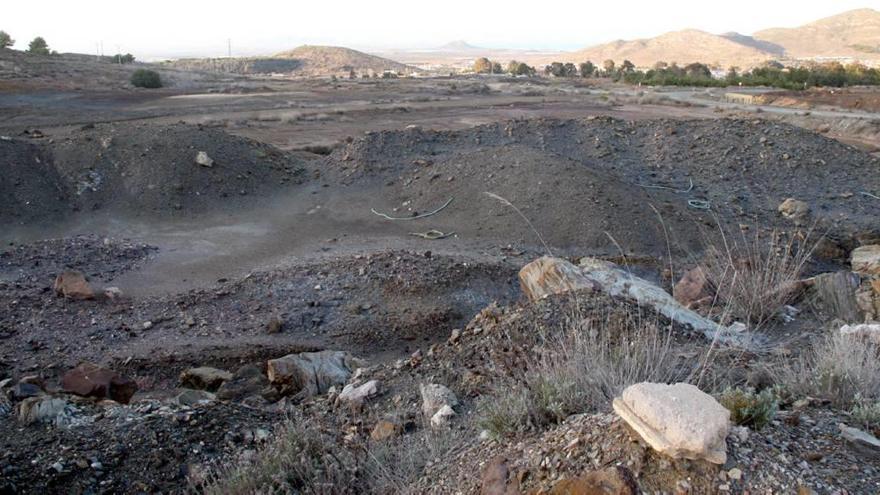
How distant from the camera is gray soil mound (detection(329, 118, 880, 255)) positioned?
40.7 ft

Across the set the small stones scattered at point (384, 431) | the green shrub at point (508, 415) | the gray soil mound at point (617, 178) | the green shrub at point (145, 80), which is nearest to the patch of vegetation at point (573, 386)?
the green shrub at point (508, 415)

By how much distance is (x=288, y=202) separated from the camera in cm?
1467

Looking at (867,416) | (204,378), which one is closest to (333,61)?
(204,378)

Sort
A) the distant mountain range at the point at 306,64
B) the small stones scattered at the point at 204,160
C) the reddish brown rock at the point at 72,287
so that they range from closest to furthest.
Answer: the reddish brown rock at the point at 72,287 < the small stones scattered at the point at 204,160 < the distant mountain range at the point at 306,64

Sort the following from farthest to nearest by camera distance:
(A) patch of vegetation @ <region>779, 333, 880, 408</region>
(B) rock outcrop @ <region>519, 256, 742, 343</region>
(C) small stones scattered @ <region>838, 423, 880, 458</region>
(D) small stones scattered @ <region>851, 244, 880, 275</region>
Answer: (D) small stones scattered @ <region>851, 244, 880, 275</region> → (B) rock outcrop @ <region>519, 256, 742, 343</region> → (A) patch of vegetation @ <region>779, 333, 880, 408</region> → (C) small stones scattered @ <region>838, 423, 880, 458</region>

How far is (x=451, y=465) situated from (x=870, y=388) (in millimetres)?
2366

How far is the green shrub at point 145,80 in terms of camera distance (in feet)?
147

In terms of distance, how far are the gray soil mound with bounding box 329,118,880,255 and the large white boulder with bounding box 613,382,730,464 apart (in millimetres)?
8712

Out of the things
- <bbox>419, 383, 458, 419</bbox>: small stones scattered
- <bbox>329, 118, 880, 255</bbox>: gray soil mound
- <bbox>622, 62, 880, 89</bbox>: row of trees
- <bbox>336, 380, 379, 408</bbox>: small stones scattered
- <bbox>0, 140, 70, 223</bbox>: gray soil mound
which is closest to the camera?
<bbox>419, 383, 458, 419</bbox>: small stones scattered

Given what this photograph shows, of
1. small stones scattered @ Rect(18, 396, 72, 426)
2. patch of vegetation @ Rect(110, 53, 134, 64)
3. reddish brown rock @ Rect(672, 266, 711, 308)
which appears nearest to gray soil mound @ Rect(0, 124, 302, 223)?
small stones scattered @ Rect(18, 396, 72, 426)

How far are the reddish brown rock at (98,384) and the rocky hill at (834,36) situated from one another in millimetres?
137000

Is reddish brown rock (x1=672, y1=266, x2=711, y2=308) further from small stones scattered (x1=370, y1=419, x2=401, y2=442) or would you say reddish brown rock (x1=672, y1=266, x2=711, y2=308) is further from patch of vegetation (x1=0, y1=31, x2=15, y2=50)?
patch of vegetation (x1=0, y1=31, x2=15, y2=50)

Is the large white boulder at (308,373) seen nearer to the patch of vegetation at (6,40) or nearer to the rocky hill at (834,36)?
the patch of vegetation at (6,40)

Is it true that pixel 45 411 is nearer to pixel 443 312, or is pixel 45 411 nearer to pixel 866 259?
pixel 443 312
